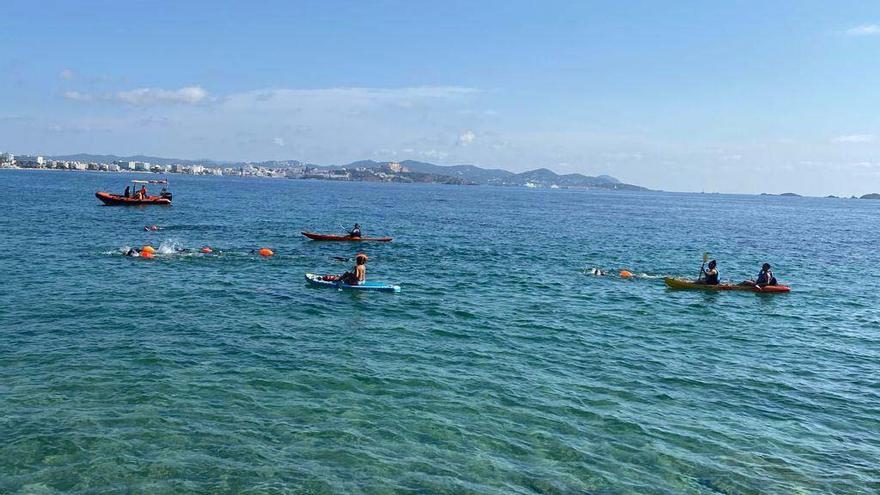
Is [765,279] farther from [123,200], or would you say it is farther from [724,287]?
[123,200]

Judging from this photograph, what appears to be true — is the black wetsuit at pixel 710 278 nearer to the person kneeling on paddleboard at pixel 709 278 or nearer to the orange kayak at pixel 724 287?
the person kneeling on paddleboard at pixel 709 278

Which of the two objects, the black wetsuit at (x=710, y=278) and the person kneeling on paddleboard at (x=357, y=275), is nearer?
the person kneeling on paddleboard at (x=357, y=275)

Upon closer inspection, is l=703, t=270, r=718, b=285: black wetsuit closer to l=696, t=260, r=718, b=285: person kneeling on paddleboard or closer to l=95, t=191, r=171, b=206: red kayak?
l=696, t=260, r=718, b=285: person kneeling on paddleboard

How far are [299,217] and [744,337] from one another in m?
70.6

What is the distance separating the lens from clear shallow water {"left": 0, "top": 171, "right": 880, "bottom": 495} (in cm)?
1495

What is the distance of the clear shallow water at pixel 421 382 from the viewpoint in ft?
49.0

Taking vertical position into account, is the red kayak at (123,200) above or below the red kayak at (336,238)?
above

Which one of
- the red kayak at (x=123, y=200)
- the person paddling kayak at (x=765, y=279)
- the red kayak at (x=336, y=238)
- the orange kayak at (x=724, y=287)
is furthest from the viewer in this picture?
the red kayak at (x=123, y=200)

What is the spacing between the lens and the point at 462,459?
51.1 feet

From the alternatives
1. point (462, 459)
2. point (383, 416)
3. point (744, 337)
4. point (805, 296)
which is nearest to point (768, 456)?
point (462, 459)

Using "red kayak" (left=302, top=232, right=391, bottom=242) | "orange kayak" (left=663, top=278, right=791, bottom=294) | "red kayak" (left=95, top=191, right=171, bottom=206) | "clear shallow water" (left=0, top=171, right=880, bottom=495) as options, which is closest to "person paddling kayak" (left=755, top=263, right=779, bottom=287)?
"orange kayak" (left=663, top=278, right=791, bottom=294)

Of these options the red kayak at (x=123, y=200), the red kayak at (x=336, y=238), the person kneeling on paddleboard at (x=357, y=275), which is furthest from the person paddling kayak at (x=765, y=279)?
the red kayak at (x=123, y=200)

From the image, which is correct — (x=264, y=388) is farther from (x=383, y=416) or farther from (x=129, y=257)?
(x=129, y=257)

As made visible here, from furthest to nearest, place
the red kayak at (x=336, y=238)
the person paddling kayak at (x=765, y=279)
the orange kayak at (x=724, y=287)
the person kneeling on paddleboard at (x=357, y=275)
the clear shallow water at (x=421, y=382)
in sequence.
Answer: the red kayak at (x=336, y=238), the orange kayak at (x=724, y=287), the person paddling kayak at (x=765, y=279), the person kneeling on paddleboard at (x=357, y=275), the clear shallow water at (x=421, y=382)
